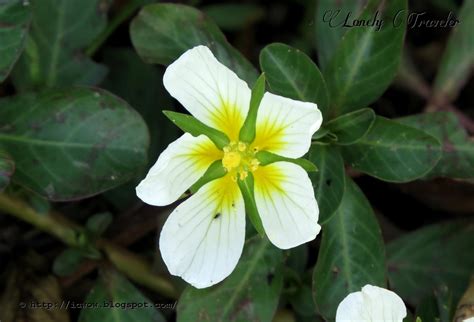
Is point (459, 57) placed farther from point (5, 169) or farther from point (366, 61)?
point (5, 169)

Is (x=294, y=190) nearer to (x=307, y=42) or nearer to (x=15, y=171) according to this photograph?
(x=15, y=171)

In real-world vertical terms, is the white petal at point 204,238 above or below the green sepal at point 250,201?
below

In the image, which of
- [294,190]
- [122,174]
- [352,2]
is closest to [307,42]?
[352,2]

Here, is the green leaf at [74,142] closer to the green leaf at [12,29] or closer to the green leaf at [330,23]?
the green leaf at [12,29]

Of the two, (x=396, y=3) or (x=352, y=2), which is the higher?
(x=396, y=3)

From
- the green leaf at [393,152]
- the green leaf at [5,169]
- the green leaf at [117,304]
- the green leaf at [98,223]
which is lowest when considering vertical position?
the green leaf at [117,304]

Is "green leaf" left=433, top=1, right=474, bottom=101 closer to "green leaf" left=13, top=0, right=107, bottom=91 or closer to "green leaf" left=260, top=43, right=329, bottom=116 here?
"green leaf" left=260, top=43, right=329, bottom=116

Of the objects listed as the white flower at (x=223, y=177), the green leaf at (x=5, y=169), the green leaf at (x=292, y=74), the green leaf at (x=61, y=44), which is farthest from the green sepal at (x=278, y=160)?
the green leaf at (x=61, y=44)
